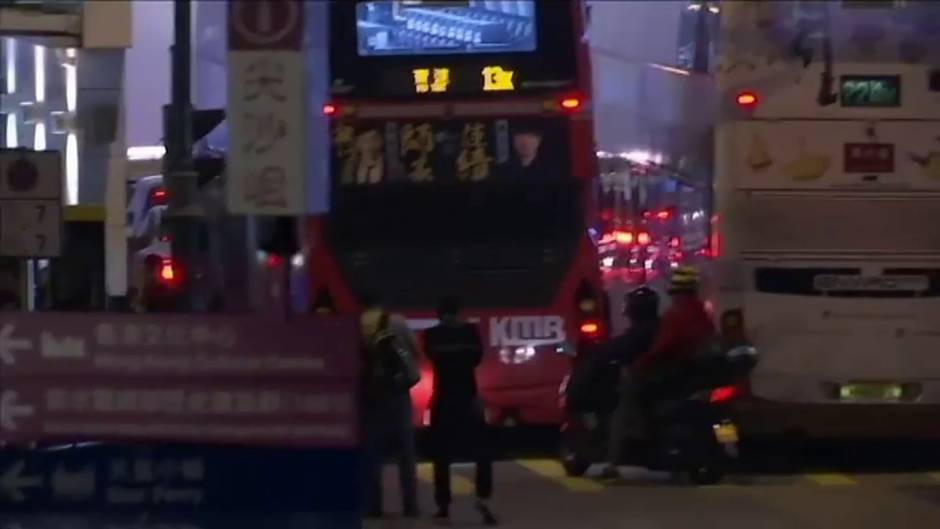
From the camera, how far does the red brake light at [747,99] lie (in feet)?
56.6

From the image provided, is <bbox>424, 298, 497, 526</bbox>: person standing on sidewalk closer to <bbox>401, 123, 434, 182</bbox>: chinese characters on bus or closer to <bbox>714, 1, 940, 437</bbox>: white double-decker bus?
<bbox>714, 1, 940, 437</bbox>: white double-decker bus

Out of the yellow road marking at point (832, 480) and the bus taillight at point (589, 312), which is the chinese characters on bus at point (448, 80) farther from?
the yellow road marking at point (832, 480)

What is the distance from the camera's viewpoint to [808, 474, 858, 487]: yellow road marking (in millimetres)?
17312

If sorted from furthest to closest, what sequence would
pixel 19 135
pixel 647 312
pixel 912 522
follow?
1. pixel 19 135
2. pixel 647 312
3. pixel 912 522

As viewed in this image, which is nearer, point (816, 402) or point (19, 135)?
point (816, 402)

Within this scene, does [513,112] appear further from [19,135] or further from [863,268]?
[19,135]

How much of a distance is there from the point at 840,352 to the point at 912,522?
2696mm

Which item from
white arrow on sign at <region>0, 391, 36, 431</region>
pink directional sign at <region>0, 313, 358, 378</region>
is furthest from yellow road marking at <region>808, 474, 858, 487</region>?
white arrow on sign at <region>0, 391, 36, 431</region>

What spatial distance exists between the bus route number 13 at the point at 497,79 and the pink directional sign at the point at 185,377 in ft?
24.8

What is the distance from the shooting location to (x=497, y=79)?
18.7 metres

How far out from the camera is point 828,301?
17.4 m

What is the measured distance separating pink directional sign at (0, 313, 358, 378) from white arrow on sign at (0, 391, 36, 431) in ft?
0.46

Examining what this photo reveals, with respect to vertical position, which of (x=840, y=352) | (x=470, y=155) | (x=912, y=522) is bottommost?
(x=912, y=522)

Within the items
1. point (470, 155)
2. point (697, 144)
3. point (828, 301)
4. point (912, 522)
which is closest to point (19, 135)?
point (470, 155)
